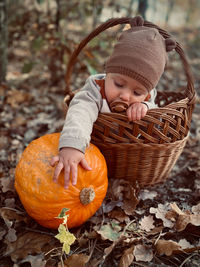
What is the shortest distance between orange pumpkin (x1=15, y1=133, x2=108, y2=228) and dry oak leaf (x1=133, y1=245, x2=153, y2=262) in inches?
14.5

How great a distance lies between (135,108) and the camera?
5.80ft

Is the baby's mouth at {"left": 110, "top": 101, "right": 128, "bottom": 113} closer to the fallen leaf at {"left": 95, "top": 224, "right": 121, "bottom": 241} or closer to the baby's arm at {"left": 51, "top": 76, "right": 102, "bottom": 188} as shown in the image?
the baby's arm at {"left": 51, "top": 76, "right": 102, "bottom": 188}

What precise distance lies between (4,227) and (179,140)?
4.52 ft

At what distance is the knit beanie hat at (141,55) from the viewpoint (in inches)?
71.3

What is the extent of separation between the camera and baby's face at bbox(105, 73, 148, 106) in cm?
187

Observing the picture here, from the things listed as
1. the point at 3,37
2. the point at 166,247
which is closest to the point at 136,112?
the point at 166,247

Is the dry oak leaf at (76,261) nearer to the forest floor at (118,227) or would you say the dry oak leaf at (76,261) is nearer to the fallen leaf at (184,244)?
the forest floor at (118,227)

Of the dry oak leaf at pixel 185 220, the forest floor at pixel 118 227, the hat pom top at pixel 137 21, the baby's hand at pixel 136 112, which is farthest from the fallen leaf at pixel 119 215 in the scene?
the hat pom top at pixel 137 21

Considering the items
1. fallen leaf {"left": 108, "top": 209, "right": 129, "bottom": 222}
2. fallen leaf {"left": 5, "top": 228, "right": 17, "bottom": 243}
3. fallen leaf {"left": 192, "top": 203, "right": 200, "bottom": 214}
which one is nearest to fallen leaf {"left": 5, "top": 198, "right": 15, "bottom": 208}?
fallen leaf {"left": 5, "top": 228, "right": 17, "bottom": 243}

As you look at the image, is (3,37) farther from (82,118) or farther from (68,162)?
(68,162)

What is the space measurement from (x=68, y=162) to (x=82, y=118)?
0.35 meters

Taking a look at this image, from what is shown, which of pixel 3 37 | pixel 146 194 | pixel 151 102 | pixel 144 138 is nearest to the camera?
pixel 144 138

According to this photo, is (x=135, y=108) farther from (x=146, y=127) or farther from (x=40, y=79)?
(x=40, y=79)

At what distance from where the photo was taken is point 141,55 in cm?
181
